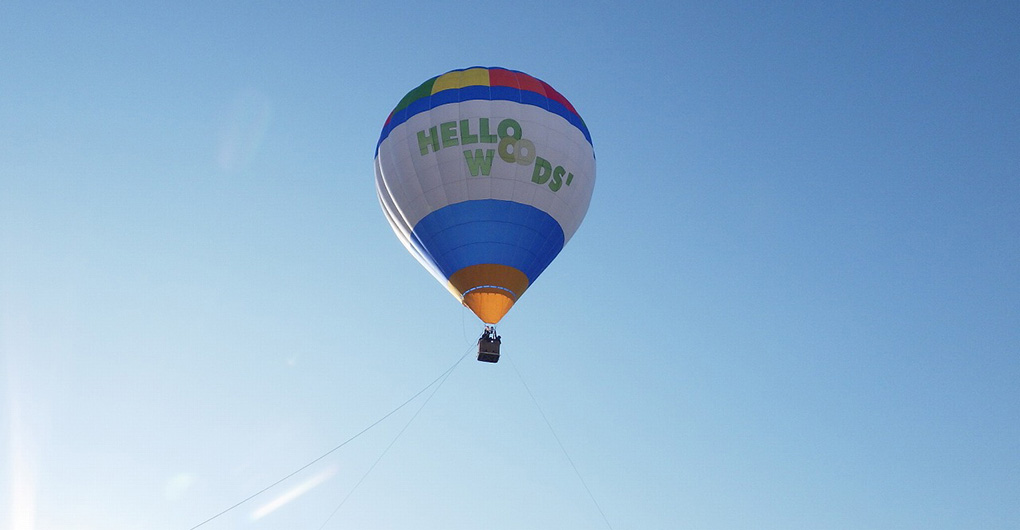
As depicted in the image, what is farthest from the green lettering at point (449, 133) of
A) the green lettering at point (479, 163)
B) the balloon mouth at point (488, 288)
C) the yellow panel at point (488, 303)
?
the yellow panel at point (488, 303)

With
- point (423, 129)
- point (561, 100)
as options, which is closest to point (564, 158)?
point (561, 100)

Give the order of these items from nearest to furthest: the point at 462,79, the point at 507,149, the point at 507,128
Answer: the point at 507,149
the point at 507,128
the point at 462,79

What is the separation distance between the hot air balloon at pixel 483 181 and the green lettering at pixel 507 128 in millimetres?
25

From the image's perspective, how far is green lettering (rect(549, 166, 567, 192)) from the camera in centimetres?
2811

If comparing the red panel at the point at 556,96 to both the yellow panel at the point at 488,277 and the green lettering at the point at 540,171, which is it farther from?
the yellow panel at the point at 488,277

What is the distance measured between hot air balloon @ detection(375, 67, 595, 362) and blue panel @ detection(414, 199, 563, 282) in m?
0.03

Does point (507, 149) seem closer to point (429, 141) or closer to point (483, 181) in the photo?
point (483, 181)

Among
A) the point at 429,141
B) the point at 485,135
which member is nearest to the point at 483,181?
the point at 485,135

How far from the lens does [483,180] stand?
27328 millimetres

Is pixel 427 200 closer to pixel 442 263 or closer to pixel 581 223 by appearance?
pixel 442 263

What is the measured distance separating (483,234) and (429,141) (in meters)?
2.76

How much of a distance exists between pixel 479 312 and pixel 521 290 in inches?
50.9

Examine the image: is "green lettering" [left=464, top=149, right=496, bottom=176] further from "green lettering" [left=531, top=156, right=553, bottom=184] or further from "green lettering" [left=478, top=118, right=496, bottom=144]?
"green lettering" [left=531, top=156, right=553, bottom=184]

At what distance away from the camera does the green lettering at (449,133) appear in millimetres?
27422
